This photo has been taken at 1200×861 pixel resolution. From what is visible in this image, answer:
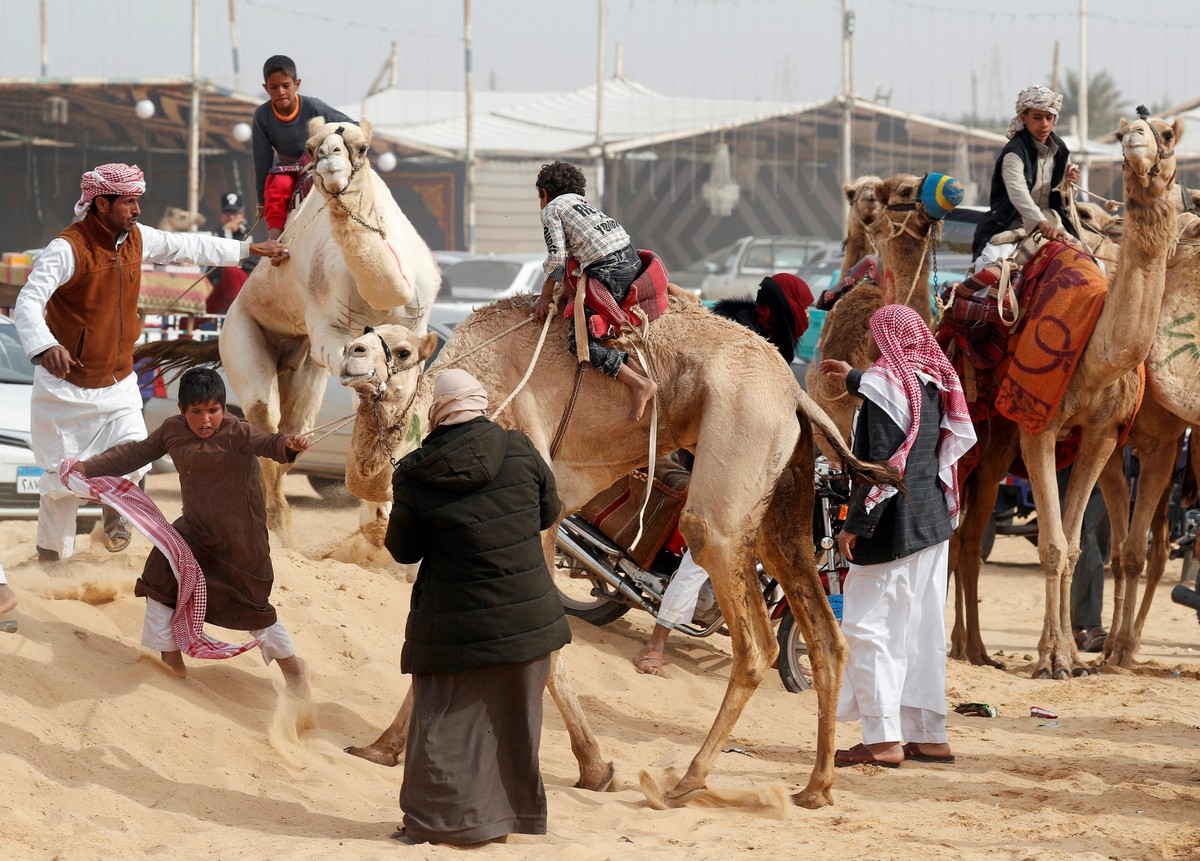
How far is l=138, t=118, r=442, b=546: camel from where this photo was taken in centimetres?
720

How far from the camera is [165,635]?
20.1 feet

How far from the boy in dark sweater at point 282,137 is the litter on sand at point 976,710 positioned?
4898mm

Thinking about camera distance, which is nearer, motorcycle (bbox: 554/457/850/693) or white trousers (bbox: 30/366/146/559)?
white trousers (bbox: 30/366/146/559)

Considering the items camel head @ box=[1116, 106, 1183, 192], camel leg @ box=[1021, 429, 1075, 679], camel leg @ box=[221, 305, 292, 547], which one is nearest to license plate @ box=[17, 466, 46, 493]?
camel leg @ box=[221, 305, 292, 547]

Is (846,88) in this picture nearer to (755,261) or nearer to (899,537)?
(755,261)

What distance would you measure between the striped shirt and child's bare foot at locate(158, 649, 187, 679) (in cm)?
232

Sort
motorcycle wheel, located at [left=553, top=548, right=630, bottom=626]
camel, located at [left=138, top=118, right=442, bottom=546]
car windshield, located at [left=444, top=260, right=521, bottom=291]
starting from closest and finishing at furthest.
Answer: camel, located at [left=138, top=118, right=442, bottom=546] < motorcycle wheel, located at [left=553, top=548, right=630, bottom=626] < car windshield, located at [left=444, top=260, right=521, bottom=291]

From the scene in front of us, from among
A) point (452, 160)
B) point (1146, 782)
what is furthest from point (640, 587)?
point (452, 160)

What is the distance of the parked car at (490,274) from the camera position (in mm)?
22516

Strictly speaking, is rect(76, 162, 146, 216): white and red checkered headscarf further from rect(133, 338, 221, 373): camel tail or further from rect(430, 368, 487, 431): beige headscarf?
rect(133, 338, 221, 373): camel tail

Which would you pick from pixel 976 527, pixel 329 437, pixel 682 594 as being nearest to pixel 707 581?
pixel 682 594

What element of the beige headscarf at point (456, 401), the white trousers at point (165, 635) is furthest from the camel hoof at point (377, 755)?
the beige headscarf at point (456, 401)

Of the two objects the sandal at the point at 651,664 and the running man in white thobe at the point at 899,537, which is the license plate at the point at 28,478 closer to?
the sandal at the point at 651,664

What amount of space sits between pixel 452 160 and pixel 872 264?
2230cm
